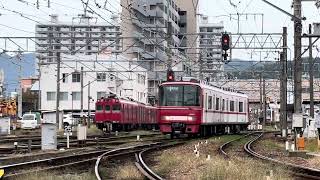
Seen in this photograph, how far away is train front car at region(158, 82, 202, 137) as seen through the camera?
110 feet

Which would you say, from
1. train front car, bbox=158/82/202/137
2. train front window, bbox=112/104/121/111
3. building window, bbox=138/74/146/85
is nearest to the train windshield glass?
train front car, bbox=158/82/202/137

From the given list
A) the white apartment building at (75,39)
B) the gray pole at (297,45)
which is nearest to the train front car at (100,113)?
the white apartment building at (75,39)

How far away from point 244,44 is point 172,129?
10683 mm

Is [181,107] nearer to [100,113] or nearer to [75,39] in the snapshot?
[100,113]

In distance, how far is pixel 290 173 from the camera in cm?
1524

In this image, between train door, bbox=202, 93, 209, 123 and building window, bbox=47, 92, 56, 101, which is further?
building window, bbox=47, 92, 56, 101

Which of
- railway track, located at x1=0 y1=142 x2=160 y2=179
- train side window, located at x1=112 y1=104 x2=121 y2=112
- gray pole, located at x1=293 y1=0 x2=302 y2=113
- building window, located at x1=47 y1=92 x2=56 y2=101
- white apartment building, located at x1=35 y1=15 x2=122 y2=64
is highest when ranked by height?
white apartment building, located at x1=35 y1=15 x2=122 y2=64

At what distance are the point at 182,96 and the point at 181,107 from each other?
0.59m

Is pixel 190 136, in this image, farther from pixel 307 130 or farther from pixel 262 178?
pixel 262 178

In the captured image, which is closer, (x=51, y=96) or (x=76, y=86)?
(x=51, y=96)

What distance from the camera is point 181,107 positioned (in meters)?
33.6

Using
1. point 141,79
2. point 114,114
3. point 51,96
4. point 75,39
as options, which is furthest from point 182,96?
point 141,79

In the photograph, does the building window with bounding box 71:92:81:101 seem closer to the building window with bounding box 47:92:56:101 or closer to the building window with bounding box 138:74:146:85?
the building window with bounding box 47:92:56:101

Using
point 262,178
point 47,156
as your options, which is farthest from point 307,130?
point 262,178
